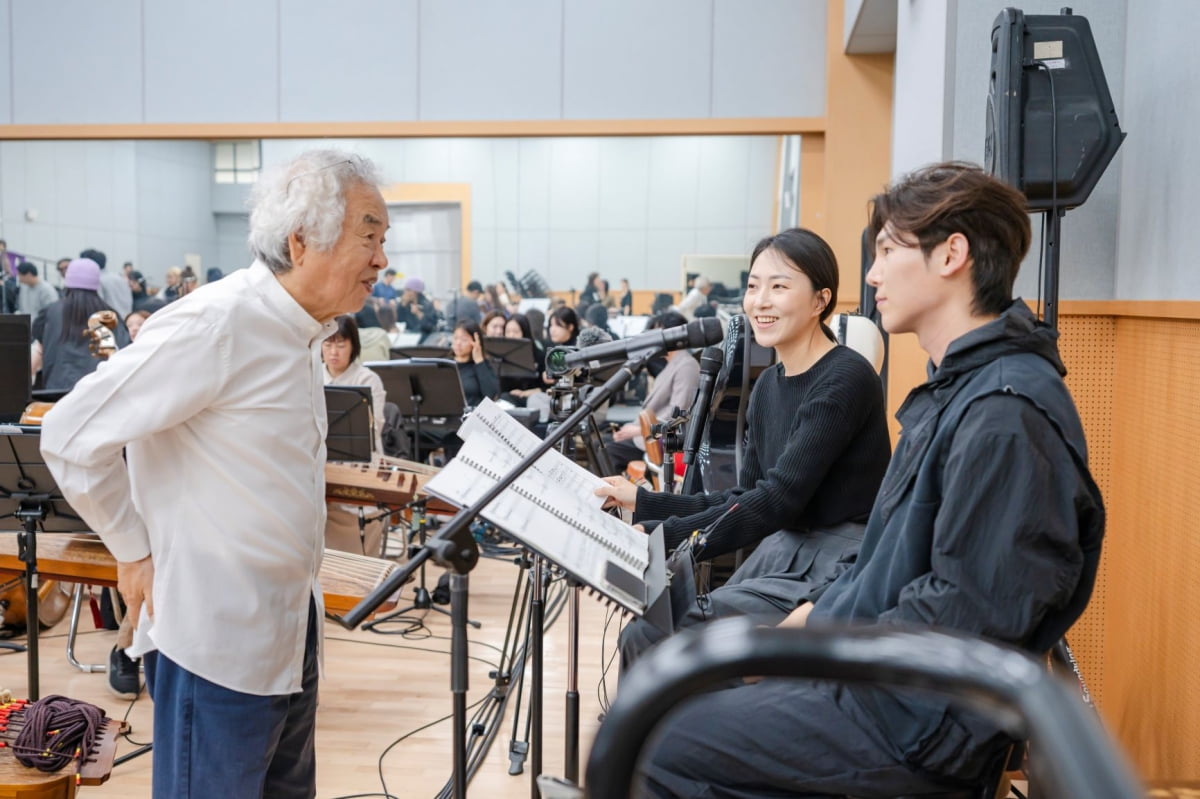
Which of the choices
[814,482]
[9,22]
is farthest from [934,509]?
[9,22]

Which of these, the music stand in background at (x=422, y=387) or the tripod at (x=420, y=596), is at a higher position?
the music stand in background at (x=422, y=387)

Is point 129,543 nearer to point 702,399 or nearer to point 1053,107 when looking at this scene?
point 702,399

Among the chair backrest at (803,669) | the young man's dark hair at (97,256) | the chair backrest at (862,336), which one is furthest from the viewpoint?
the young man's dark hair at (97,256)

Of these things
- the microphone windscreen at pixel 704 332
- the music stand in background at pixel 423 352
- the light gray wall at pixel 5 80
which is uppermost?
the light gray wall at pixel 5 80

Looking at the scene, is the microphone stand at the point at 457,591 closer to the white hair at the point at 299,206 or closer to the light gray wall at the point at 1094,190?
the white hair at the point at 299,206

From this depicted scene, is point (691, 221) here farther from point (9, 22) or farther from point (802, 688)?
point (802, 688)

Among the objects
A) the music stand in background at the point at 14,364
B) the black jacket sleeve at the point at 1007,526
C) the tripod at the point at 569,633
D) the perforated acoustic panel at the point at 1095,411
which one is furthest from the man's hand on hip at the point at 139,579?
the music stand in background at the point at 14,364

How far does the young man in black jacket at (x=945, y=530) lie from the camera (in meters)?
1.42

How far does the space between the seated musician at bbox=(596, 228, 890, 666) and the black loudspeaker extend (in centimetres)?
61

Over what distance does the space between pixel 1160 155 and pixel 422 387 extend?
4.37 meters

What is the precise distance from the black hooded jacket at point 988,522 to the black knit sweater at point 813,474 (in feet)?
2.31

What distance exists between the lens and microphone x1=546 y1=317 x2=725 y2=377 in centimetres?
236

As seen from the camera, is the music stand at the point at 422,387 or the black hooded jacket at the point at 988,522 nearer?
the black hooded jacket at the point at 988,522

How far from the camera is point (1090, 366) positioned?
117 inches
